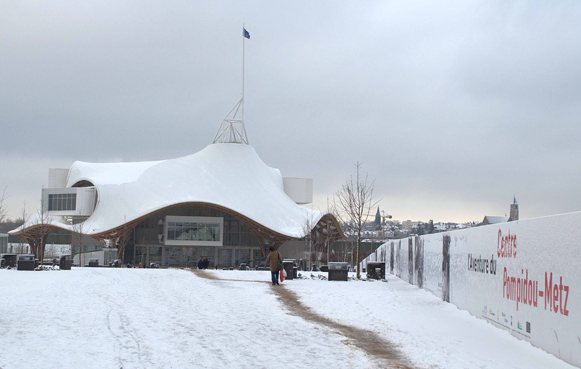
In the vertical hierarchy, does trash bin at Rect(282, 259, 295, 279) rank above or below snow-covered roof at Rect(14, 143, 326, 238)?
below

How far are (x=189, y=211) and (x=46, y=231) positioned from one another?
15774 millimetres

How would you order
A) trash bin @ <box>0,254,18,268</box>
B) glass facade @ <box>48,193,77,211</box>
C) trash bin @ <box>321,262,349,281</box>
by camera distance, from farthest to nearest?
glass facade @ <box>48,193,77,211</box>
trash bin @ <box>0,254,18,268</box>
trash bin @ <box>321,262,349,281</box>

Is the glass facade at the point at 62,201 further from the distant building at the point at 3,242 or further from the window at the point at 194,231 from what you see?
the window at the point at 194,231

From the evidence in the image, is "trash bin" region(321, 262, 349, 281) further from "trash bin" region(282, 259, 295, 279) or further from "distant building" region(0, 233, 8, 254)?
"distant building" region(0, 233, 8, 254)

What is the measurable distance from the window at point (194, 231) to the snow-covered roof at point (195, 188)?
448cm

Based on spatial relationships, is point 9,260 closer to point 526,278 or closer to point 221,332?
point 221,332

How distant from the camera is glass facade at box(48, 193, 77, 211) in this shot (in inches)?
2520

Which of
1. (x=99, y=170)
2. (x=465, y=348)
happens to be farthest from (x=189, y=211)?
(x=465, y=348)

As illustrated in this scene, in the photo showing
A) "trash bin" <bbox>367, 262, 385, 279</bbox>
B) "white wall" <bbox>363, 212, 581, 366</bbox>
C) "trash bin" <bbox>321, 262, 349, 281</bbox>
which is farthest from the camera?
"trash bin" <bbox>367, 262, 385, 279</bbox>

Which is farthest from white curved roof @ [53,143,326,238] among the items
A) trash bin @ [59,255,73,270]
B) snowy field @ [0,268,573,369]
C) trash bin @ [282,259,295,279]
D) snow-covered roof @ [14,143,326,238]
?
snowy field @ [0,268,573,369]

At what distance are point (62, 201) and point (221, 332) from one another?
6017cm

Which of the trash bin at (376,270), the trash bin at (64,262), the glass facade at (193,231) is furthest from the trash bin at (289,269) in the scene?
the glass facade at (193,231)

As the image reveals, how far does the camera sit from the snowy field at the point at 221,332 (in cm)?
795

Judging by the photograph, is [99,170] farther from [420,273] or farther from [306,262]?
[420,273]
